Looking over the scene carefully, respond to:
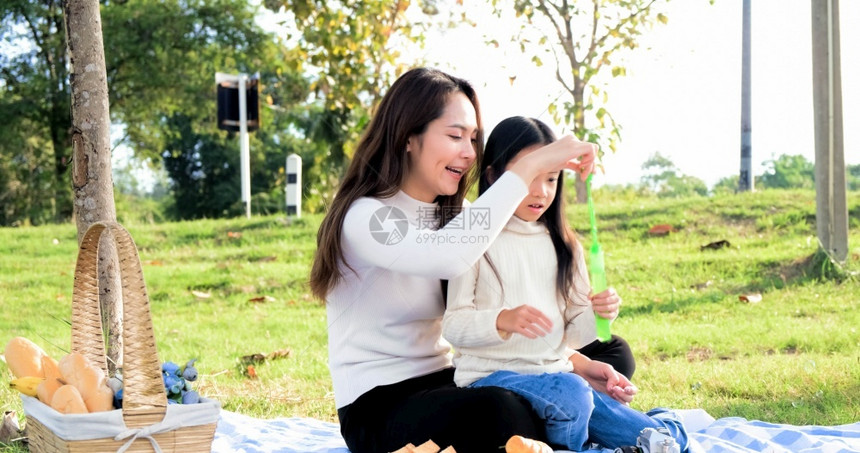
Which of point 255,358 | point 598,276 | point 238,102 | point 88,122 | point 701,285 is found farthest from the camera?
point 238,102

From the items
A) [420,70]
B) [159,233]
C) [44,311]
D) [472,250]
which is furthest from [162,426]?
[159,233]

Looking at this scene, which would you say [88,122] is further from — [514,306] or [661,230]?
[661,230]

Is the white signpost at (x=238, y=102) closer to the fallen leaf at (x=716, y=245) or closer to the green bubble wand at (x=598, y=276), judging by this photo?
the fallen leaf at (x=716, y=245)

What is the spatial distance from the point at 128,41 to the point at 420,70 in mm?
14170

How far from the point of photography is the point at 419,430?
2041 millimetres

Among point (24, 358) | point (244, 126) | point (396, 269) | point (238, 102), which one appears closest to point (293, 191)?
point (244, 126)

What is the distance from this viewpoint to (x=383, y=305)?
221cm

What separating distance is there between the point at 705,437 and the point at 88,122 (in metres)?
2.08

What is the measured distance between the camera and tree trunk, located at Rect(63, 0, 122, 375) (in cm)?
274

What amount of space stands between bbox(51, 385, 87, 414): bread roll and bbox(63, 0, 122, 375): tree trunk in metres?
0.87

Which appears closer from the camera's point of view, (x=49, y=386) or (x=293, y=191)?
(x=49, y=386)

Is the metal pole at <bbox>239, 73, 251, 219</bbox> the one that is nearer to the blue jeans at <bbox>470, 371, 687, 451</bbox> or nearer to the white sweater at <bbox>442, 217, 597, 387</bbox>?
the white sweater at <bbox>442, 217, 597, 387</bbox>

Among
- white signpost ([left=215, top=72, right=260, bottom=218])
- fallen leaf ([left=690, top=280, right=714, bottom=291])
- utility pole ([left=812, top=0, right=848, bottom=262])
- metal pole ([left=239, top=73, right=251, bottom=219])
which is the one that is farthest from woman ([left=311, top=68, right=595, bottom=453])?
white signpost ([left=215, top=72, right=260, bottom=218])

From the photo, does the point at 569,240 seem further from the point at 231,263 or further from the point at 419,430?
the point at 231,263
